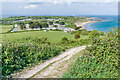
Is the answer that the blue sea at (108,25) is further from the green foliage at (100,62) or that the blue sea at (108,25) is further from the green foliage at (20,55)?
the green foliage at (20,55)

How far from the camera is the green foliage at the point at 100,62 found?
9.15 ft

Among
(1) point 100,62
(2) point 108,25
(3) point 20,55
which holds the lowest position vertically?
(1) point 100,62

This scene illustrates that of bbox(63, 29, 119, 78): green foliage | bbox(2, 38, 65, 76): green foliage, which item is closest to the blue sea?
bbox(63, 29, 119, 78): green foliage

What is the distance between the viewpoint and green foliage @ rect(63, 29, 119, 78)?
2.79 metres

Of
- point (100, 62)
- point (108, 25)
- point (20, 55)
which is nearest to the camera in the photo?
point (100, 62)

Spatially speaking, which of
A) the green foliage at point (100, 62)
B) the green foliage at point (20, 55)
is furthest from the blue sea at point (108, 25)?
the green foliage at point (20, 55)

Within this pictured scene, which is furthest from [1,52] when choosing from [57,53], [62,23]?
[62,23]

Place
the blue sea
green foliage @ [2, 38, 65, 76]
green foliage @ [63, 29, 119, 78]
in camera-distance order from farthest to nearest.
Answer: the blue sea < green foliage @ [2, 38, 65, 76] < green foliage @ [63, 29, 119, 78]

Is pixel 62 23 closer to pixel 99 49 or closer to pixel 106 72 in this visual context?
pixel 99 49

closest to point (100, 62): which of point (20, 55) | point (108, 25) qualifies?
point (20, 55)

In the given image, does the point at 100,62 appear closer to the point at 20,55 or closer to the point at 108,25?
the point at 20,55

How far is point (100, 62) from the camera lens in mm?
3303

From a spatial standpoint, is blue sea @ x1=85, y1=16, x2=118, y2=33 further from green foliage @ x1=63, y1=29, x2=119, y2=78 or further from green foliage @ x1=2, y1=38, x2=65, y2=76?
green foliage @ x1=2, y1=38, x2=65, y2=76

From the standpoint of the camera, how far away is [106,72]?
9.23 feet
